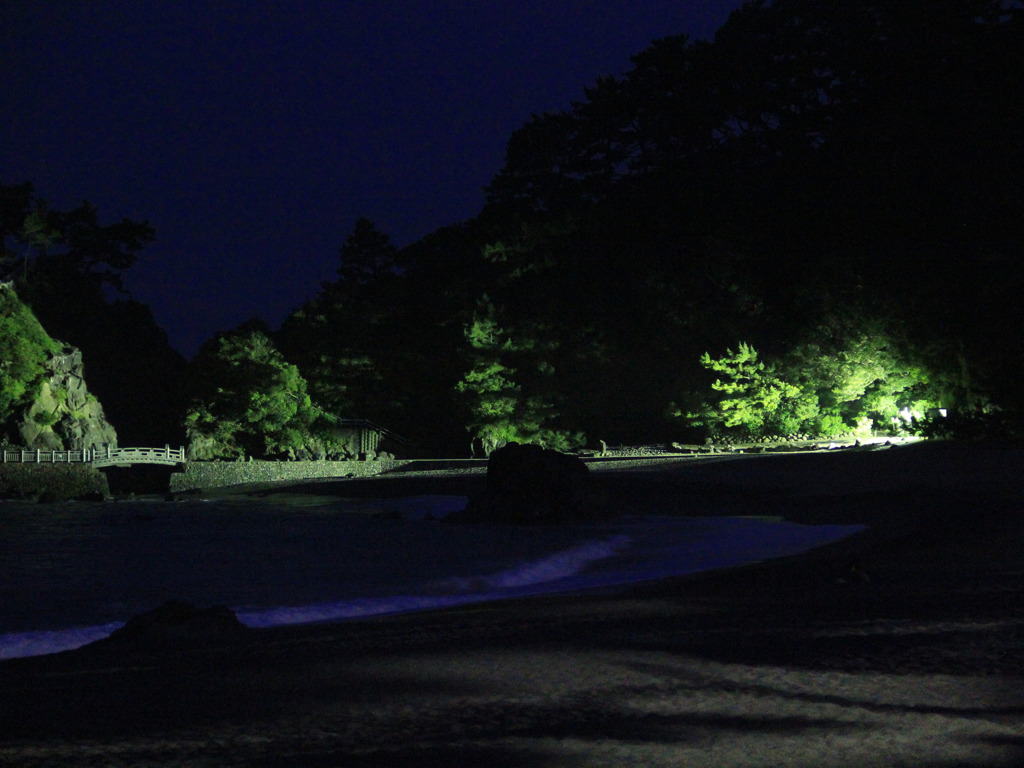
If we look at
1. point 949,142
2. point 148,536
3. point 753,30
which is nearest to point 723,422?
point 949,142

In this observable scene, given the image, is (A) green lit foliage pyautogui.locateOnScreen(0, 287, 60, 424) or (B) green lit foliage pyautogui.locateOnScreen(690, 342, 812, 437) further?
(B) green lit foliage pyautogui.locateOnScreen(690, 342, 812, 437)

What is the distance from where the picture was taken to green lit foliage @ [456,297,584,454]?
42781 mm

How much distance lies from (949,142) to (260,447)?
29.9 m

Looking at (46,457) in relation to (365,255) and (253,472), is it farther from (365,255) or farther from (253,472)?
(365,255)

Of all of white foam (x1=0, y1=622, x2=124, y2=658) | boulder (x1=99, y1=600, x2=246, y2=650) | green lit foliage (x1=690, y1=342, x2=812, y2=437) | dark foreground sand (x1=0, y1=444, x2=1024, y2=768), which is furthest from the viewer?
green lit foliage (x1=690, y1=342, x2=812, y2=437)

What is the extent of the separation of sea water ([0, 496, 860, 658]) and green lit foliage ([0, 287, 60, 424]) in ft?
56.4

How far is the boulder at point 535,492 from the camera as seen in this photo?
722 inches

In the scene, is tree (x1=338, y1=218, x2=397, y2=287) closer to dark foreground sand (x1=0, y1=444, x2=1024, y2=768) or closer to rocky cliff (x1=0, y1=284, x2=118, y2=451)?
rocky cliff (x1=0, y1=284, x2=118, y2=451)

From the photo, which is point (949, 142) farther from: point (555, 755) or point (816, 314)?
point (555, 755)

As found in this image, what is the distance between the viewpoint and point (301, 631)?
23.0ft

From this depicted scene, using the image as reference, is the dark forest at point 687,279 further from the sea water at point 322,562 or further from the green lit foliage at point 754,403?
the sea water at point 322,562

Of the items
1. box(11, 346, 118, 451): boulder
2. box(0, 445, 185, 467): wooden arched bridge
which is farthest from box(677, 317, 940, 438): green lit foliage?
box(11, 346, 118, 451): boulder

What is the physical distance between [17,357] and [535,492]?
25472 millimetres

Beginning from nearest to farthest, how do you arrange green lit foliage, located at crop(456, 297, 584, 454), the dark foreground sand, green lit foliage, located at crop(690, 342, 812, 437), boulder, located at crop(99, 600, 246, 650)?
the dark foreground sand < boulder, located at crop(99, 600, 246, 650) < green lit foliage, located at crop(690, 342, 812, 437) < green lit foliage, located at crop(456, 297, 584, 454)
